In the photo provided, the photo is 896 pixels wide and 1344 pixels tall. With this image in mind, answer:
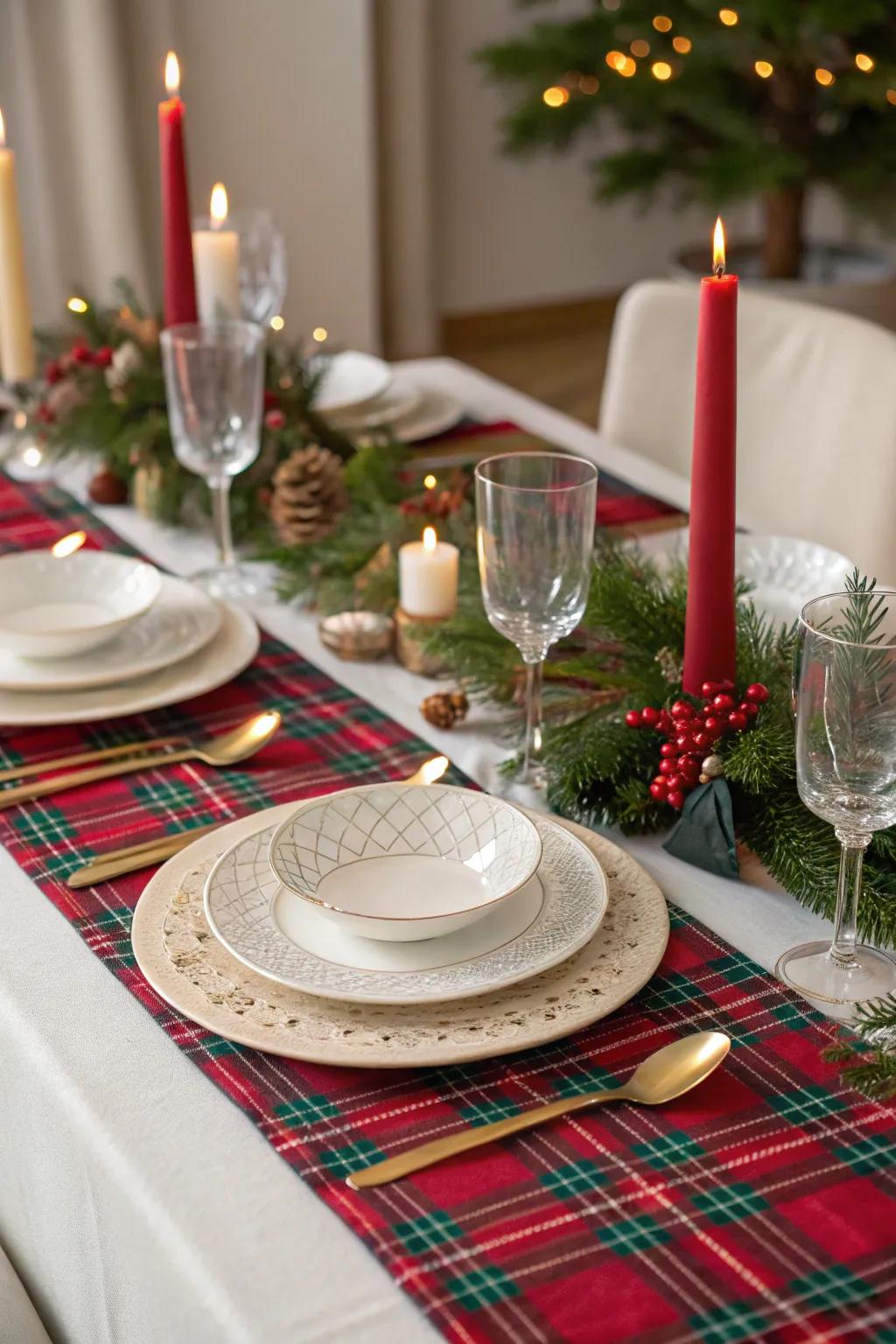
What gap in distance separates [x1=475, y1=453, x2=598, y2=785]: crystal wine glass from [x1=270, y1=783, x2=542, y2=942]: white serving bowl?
0.14 meters

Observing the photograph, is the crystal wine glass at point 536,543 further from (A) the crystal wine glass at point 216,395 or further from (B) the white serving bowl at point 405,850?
(A) the crystal wine glass at point 216,395

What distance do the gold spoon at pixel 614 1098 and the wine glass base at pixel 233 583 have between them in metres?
0.70

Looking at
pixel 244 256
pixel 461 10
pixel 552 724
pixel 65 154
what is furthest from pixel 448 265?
pixel 552 724

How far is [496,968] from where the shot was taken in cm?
76

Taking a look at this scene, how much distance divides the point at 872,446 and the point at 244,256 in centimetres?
70

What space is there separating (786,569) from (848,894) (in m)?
0.46

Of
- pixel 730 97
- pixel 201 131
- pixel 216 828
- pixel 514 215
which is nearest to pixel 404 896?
pixel 216 828

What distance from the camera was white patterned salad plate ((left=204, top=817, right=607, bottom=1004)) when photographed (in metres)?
0.75

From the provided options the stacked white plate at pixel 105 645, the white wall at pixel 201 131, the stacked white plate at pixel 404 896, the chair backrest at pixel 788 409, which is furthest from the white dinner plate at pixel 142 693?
the white wall at pixel 201 131

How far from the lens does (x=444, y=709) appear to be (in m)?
1.09

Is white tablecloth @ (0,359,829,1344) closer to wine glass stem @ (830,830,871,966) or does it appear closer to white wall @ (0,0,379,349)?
wine glass stem @ (830,830,871,966)

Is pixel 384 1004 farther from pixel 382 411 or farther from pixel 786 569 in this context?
pixel 382 411

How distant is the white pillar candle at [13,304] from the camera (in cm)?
156

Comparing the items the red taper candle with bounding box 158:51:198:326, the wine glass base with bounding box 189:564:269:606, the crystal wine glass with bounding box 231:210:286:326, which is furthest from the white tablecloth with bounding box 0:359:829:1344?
the crystal wine glass with bounding box 231:210:286:326
